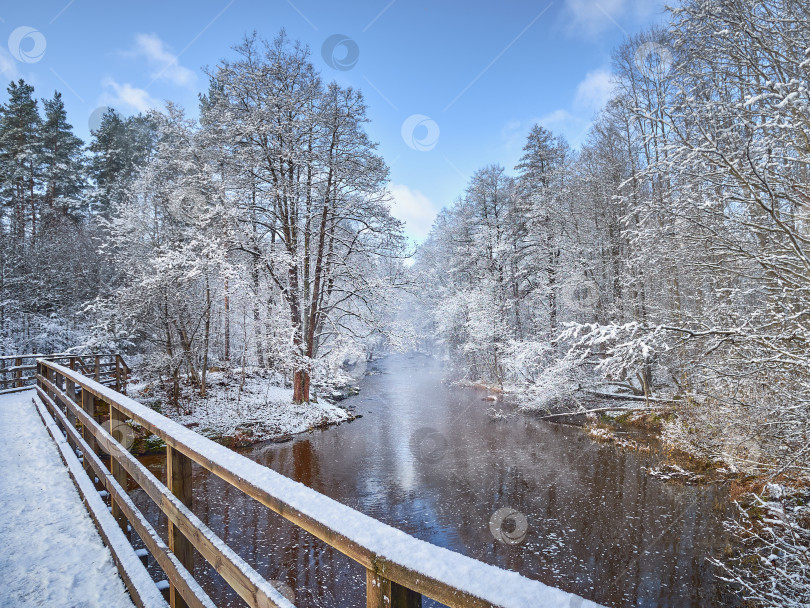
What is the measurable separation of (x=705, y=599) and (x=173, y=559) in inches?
287

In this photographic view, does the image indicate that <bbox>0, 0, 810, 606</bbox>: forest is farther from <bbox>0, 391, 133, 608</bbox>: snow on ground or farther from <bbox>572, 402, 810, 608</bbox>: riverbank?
<bbox>0, 391, 133, 608</bbox>: snow on ground

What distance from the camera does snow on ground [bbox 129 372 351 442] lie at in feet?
42.0

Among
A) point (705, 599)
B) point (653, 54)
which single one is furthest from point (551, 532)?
point (653, 54)


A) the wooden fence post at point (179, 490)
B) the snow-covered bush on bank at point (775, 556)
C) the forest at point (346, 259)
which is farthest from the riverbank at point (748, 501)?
the wooden fence post at point (179, 490)

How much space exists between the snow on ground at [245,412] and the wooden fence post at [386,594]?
12657 millimetres

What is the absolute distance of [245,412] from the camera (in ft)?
46.4

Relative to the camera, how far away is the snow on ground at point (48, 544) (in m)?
2.68

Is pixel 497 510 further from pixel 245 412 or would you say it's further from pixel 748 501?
pixel 245 412

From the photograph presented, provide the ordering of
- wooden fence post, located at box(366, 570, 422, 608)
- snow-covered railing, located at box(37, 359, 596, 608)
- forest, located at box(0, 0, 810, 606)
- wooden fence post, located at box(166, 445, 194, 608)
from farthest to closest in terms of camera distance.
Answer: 1. forest, located at box(0, 0, 810, 606)
2. wooden fence post, located at box(166, 445, 194, 608)
3. wooden fence post, located at box(366, 570, 422, 608)
4. snow-covered railing, located at box(37, 359, 596, 608)

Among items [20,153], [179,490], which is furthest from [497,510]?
[20,153]

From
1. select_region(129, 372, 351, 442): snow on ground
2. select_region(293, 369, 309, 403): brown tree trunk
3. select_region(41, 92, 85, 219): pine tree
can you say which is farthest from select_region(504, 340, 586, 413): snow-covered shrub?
select_region(41, 92, 85, 219): pine tree

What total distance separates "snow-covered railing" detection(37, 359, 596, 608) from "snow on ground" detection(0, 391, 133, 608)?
0.55 m

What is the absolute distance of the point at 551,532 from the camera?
7.62 m

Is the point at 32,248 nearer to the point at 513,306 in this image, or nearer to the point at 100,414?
the point at 100,414
